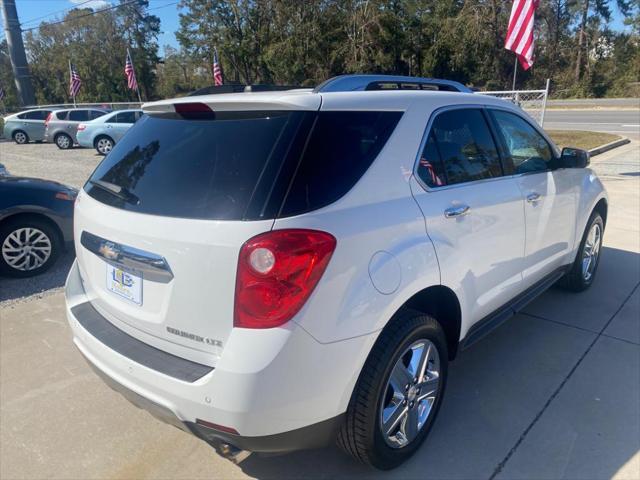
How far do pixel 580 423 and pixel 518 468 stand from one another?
0.58 meters

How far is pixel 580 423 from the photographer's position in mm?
2734

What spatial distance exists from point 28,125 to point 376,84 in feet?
74.0

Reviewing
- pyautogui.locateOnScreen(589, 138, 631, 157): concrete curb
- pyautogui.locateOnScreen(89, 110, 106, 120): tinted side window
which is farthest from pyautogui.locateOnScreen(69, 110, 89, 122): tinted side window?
pyautogui.locateOnScreen(589, 138, 631, 157): concrete curb

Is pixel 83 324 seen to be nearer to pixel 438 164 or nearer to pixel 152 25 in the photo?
pixel 438 164

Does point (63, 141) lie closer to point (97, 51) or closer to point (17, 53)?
point (17, 53)

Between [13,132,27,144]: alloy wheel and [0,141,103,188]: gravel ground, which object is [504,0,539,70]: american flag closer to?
[0,141,103,188]: gravel ground

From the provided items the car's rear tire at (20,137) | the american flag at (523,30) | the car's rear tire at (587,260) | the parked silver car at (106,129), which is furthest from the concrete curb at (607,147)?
the car's rear tire at (20,137)

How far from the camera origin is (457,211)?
2.51 m

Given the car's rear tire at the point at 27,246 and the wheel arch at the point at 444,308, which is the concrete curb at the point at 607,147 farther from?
the car's rear tire at the point at 27,246

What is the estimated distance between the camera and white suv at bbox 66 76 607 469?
182 centimetres

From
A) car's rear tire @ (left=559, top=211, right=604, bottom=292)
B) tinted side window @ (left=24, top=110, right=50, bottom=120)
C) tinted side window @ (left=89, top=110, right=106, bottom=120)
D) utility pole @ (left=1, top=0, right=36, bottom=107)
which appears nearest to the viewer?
car's rear tire @ (left=559, top=211, right=604, bottom=292)

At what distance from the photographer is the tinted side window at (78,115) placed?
60.3 ft

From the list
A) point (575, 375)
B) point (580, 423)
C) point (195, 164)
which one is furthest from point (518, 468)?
point (195, 164)

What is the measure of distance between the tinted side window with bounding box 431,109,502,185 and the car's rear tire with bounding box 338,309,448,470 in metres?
0.87
